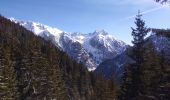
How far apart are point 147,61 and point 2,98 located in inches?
872

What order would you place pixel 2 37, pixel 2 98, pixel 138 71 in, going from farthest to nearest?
1. pixel 2 37
2. pixel 2 98
3. pixel 138 71

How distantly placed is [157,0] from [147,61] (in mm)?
18735

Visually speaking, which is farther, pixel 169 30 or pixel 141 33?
pixel 141 33

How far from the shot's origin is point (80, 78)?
158m

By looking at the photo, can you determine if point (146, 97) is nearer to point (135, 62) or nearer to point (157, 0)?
point (135, 62)

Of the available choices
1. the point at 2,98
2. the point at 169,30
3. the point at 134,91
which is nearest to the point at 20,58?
the point at 2,98

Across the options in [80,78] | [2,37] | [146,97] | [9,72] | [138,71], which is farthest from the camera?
[2,37]

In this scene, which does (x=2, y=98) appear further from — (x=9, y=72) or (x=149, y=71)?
(x=149, y=71)

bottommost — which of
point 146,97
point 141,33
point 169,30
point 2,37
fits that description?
point 146,97

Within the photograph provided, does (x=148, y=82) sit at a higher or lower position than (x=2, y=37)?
lower

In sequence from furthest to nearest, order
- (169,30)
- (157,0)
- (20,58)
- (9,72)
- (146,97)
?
(20,58)
(9,72)
(146,97)
(169,30)
(157,0)

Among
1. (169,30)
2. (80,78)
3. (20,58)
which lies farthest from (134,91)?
(80,78)

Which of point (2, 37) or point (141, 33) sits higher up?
point (2, 37)

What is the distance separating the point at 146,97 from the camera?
1162 inches
